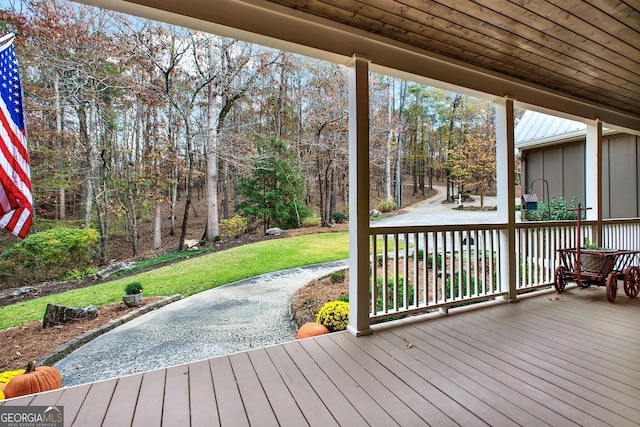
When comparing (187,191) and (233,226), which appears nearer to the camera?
(187,191)

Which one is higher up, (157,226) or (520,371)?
(157,226)

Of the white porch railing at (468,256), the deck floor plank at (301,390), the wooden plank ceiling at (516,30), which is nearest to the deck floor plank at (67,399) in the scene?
the deck floor plank at (301,390)

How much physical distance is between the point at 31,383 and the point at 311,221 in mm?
7856

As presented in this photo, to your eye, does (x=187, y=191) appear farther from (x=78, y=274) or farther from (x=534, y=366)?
(x=534, y=366)

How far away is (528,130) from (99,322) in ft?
30.2

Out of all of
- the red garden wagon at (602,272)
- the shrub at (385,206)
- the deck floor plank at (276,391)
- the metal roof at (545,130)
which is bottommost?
the deck floor plank at (276,391)

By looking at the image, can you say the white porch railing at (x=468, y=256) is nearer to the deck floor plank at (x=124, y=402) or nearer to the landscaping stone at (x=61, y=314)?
the deck floor plank at (x=124, y=402)

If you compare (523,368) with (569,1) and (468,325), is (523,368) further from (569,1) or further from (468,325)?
(569,1)

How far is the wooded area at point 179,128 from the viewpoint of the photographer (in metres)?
5.15

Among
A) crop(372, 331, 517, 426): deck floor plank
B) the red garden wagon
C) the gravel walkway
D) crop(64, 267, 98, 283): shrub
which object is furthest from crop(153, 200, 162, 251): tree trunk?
the red garden wagon

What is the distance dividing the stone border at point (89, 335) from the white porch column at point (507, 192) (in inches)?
185

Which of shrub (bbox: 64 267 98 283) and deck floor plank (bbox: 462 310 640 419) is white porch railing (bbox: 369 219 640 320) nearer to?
deck floor plank (bbox: 462 310 640 419)

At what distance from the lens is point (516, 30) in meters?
2.52

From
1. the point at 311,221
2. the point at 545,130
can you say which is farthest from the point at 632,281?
the point at 311,221
